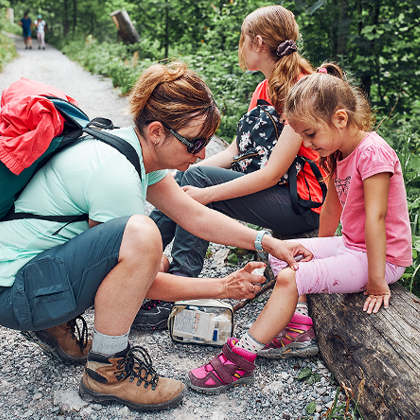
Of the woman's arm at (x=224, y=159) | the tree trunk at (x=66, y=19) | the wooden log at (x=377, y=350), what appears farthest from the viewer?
the tree trunk at (x=66, y=19)

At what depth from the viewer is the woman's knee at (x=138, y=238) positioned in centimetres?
167

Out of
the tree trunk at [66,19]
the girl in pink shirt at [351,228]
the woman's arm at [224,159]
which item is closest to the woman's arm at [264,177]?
the girl in pink shirt at [351,228]

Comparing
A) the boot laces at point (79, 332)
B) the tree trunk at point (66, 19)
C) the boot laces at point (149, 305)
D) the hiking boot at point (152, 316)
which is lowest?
the tree trunk at point (66, 19)

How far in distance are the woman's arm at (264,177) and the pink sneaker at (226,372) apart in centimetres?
96

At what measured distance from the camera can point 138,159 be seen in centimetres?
182

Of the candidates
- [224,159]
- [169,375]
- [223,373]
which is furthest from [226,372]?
[224,159]

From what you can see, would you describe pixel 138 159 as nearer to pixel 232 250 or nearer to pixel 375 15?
pixel 232 250

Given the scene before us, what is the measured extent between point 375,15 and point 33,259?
5415mm

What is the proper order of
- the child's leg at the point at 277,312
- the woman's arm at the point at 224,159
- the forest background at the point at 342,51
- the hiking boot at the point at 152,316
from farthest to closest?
the forest background at the point at 342,51 < the woman's arm at the point at 224,159 < the hiking boot at the point at 152,316 < the child's leg at the point at 277,312

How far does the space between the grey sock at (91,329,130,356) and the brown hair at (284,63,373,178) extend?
1306 mm

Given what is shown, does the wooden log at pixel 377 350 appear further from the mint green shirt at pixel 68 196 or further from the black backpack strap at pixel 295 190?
the mint green shirt at pixel 68 196

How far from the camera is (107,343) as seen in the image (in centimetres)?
179

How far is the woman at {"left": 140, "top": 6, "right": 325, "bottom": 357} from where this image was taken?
2520 millimetres

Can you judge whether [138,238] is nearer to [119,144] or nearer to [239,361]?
[119,144]
